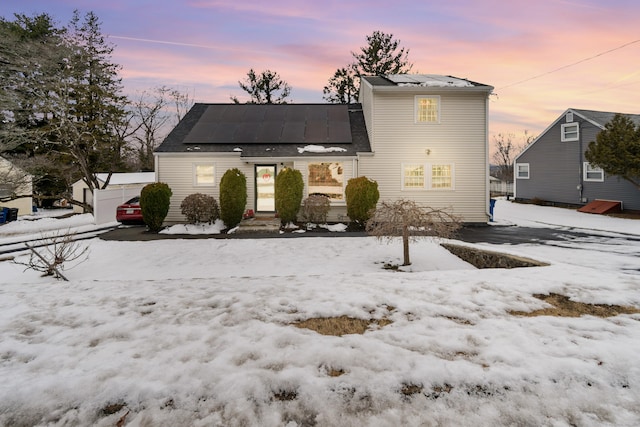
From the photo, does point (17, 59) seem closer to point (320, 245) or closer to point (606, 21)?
point (320, 245)

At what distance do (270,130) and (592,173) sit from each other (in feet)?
65.8

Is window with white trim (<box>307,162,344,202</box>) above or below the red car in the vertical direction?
above

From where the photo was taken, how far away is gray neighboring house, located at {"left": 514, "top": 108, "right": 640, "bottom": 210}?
1935cm

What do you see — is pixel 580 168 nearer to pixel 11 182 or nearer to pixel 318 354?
pixel 318 354

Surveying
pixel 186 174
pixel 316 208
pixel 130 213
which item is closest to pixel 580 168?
pixel 316 208

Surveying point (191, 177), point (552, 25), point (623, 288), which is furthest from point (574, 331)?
point (552, 25)

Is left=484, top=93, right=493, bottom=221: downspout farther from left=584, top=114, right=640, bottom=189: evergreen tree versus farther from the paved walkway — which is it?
left=584, top=114, right=640, bottom=189: evergreen tree

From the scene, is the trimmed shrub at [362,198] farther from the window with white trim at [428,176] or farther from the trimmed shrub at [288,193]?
the window with white trim at [428,176]

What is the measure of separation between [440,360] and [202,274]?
5.67m

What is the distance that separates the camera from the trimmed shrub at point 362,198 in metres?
13.0

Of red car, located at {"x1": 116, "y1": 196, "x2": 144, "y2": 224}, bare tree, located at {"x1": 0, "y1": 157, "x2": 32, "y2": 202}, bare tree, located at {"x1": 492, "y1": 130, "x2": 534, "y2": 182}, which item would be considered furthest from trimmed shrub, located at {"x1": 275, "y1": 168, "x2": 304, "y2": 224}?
bare tree, located at {"x1": 492, "y1": 130, "x2": 534, "y2": 182}

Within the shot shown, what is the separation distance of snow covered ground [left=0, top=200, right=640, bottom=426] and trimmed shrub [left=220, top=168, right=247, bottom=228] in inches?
305

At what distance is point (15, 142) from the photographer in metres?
18.3

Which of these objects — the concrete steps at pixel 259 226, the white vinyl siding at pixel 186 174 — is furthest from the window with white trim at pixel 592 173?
the white vinyl siding at pixel 186 174
